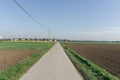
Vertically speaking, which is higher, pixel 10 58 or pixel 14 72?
pixel 14 72

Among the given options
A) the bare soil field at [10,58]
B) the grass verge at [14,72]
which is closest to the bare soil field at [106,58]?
the grass verge at [14,72]

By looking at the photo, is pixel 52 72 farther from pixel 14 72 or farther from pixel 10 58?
pixel 10 58

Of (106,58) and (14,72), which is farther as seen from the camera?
(106,58)

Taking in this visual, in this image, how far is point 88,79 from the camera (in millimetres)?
9836

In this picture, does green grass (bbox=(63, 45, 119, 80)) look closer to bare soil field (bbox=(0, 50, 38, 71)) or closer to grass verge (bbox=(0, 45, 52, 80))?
grass verge (bbox=(0, 45, 52, 80))

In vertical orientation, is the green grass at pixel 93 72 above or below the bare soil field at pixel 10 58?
above

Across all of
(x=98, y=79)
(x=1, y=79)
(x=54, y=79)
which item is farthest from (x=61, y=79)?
(x=1, y=79)

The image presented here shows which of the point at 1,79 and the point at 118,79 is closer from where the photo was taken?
the point at 1,79

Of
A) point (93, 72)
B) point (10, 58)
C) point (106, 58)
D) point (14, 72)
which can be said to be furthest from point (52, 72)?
point (106, 58)

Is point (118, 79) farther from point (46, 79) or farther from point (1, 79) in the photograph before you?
point (1, 79)

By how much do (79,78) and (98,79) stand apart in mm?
950

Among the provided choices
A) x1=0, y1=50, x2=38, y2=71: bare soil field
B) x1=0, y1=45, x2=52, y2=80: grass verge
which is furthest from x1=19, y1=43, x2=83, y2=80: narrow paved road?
x1=0, y1=50, x2=38, y2=71: bare soil field

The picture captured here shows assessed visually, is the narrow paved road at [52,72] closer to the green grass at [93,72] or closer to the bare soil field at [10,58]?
the green grass at [93,72]

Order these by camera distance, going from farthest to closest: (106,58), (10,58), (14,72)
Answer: (106,58) < (10,58) < (14,72)
